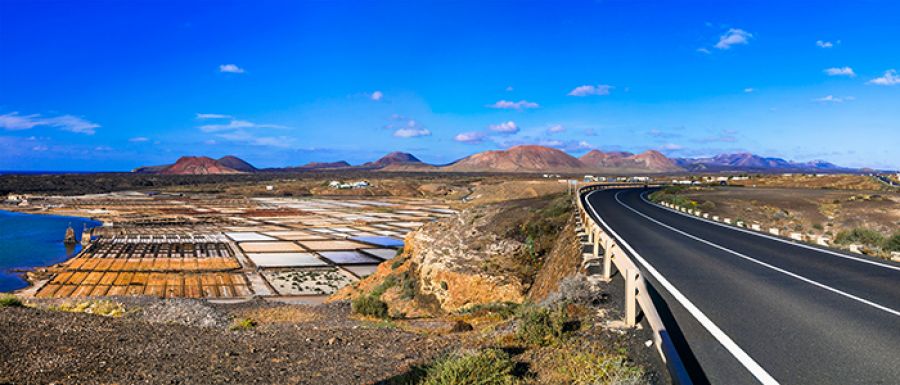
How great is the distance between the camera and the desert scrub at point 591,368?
18.5 ft

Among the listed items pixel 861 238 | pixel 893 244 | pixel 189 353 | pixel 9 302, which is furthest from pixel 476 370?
pixel 861 238

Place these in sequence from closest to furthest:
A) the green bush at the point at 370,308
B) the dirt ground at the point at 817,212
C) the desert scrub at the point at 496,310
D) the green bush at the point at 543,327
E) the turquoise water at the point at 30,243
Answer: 1. the green bush at the point at 543,327
2. the desert scrub at the point at 496,310
3. the green bush at the point at 370,308
4. the dirt ground at the point at 817,212
5. the turquoise water at the point at 30,243

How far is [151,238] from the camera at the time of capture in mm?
57906

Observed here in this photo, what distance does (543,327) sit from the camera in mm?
8148

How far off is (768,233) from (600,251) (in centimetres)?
863

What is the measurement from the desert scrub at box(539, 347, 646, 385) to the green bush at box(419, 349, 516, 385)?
53 cm

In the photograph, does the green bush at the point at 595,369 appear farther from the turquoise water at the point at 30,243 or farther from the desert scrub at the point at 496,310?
the turquoise water at the point at 30,243

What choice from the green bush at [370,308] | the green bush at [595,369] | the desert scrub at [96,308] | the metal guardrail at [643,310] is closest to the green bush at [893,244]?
the metal guardrail at [643,310]

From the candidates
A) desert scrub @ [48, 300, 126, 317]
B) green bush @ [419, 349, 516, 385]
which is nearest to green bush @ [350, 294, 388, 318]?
desert scrub @ [48, 300, 126, 317]

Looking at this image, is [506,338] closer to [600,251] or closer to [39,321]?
[600,251]

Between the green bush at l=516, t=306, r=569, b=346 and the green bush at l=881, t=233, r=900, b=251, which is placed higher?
the green bush at l=516, t=306, r=569, b=346

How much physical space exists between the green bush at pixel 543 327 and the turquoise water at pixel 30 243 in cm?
4078

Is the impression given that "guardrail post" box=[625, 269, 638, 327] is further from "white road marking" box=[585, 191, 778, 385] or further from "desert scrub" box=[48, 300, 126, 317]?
"desert scrub" box=[48, 300, 126, 317]

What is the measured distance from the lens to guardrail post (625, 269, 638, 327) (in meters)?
7.31
